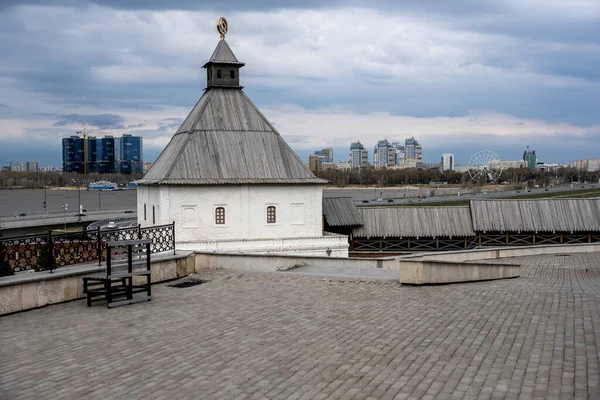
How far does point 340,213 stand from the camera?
3108 centimetres

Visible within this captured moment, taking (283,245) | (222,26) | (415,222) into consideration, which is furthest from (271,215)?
(222,26)

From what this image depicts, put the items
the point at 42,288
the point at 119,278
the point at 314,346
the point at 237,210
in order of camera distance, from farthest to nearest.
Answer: the point at 237,210 → the point at 119,278 → the point at 42,288 → the point at 314,346

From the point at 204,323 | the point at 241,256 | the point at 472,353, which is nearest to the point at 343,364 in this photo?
the point at 472,353

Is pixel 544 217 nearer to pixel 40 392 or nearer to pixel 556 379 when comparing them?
pixel 556 379

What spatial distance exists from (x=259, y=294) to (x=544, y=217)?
24280 millimetres

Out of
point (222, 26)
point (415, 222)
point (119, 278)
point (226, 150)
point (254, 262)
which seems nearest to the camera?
point (119, 278)

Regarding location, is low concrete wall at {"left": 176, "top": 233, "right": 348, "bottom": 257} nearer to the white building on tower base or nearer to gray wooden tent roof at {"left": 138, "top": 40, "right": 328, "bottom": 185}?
the white building on tower base

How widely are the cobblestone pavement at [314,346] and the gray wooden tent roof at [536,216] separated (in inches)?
784

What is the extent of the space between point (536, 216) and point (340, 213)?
10489 mm

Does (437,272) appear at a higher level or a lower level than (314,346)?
higher

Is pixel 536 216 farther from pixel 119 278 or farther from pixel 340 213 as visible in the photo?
pixel 119 278

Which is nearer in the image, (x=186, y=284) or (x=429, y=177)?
(x=186, y=284)

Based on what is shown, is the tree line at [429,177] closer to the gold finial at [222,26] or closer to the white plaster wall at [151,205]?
the gold finial at [222,26]

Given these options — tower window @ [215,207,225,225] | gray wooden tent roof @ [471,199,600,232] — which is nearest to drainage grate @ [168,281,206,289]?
tower window @ [215,207,225,225]
